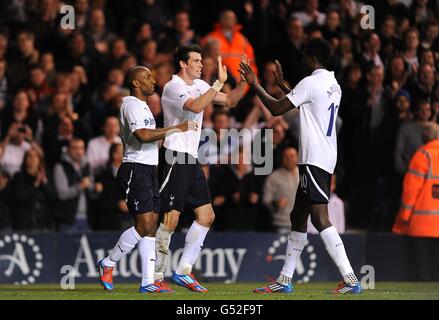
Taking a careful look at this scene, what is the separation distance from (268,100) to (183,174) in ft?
4.03

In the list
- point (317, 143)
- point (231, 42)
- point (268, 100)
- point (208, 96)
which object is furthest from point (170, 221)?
point (231, 42)

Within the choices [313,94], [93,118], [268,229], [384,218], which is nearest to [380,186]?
[384,218]

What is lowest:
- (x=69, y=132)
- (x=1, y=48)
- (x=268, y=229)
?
(x=268, y=229)

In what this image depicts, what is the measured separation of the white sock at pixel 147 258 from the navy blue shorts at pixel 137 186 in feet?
1.08

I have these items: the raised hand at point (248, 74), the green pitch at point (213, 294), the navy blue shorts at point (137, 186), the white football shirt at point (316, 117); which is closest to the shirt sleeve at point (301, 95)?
the white football shirt at point (316, 117)

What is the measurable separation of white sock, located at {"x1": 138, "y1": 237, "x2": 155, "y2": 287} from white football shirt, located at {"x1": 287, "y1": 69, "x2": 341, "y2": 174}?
1763 millimetres

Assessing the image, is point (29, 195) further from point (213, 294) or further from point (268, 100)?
point (268, 100)

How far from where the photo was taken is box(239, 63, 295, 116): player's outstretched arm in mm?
11870

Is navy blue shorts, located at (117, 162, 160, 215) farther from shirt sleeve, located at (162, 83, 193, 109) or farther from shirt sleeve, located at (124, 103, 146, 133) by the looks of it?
shirt sleeve, located at (162, 83, 193, 109)

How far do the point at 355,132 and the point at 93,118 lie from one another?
3.88 metres

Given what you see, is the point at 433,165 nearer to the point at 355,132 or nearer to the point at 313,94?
the point at 355,132

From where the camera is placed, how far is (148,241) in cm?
1198

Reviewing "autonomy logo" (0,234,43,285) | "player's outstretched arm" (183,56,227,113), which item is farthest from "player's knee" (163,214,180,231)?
"autonomy logo" (0,234,43,285)

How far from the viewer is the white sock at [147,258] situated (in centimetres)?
1190
